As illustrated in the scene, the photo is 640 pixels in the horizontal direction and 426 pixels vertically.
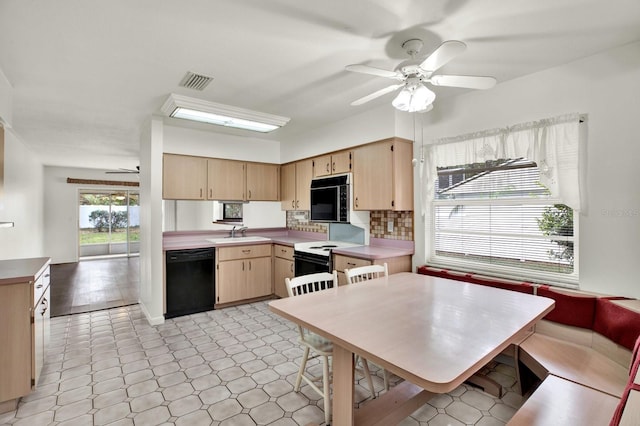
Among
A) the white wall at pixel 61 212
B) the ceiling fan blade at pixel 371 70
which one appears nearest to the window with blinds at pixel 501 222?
the ceiling fan blade at pixel 371 70

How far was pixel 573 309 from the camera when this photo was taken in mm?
2354

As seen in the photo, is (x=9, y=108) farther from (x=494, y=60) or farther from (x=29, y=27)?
(x=494, y=60)

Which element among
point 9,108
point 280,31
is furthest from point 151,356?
point 280,31

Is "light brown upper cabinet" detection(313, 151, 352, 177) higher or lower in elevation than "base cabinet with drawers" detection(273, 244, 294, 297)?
higher

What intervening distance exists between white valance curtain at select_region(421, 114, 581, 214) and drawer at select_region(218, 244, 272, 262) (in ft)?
9.04

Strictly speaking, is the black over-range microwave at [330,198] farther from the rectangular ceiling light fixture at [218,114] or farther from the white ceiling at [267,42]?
the white ceiling at [267,42]

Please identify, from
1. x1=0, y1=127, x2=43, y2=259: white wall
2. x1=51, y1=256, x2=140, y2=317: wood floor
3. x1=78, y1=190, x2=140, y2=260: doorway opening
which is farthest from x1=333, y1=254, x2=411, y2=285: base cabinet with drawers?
x1=78, y1=190, x2=140, y2=260: doorway opening

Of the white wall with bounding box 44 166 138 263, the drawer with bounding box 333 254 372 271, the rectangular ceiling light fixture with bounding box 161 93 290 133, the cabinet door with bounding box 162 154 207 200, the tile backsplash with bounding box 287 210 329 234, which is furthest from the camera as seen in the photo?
the white wall with bounding box 44 166 138 263

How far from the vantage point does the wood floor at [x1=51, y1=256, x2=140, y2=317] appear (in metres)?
4.48

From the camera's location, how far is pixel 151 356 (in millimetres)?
2924

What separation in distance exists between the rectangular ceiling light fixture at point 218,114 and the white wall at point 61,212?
21.7 feet

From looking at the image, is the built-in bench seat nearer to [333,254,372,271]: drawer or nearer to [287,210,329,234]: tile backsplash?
[333,254,372,271]: drawer

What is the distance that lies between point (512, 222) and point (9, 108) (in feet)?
15.2

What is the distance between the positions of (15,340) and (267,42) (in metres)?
2.61
